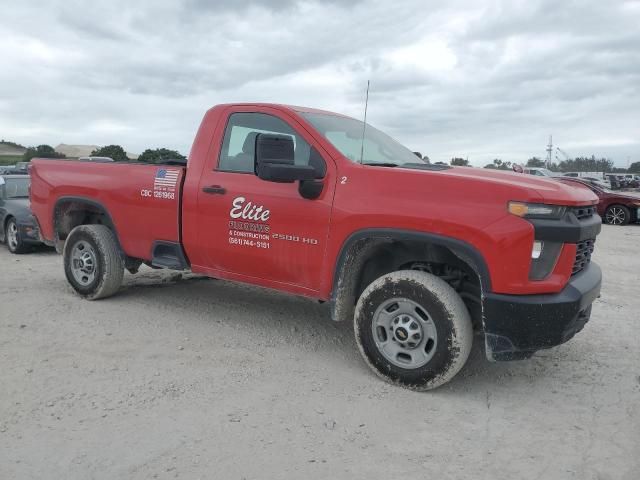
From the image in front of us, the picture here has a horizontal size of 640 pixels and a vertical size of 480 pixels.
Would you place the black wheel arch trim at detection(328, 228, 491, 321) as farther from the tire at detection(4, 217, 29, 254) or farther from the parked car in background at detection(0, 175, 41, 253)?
the tire at detection(4, 217, 29, 254)

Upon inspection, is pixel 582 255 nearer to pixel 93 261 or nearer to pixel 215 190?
pixel 215 190

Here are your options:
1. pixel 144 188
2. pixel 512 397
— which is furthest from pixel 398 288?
pixel 144 188

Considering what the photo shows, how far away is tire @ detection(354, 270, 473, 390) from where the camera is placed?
375 cm

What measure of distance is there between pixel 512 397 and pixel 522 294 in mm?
823

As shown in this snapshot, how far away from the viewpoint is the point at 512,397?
3932mm

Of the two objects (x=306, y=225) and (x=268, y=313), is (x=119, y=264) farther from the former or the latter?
(x=306, y=225)

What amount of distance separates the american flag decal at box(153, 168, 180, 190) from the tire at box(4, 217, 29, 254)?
5.31 metres

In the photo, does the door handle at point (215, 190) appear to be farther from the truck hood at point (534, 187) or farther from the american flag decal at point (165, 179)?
the truck hood at point (534, 187)

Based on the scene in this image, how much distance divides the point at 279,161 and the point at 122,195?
7.09 feet

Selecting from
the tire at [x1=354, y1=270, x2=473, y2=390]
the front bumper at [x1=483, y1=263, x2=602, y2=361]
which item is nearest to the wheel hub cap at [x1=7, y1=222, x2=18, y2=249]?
the tire at [x1=354, y1=270, x2=473, y2=390]

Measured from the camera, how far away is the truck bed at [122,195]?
5215 mm

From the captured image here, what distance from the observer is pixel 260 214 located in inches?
178

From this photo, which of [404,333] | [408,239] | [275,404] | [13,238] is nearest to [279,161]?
[408,239]

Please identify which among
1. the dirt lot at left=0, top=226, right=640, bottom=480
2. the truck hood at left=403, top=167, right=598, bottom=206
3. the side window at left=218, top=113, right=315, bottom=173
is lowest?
the dirt lot at left=0, top=226, right=640, bottom=480
